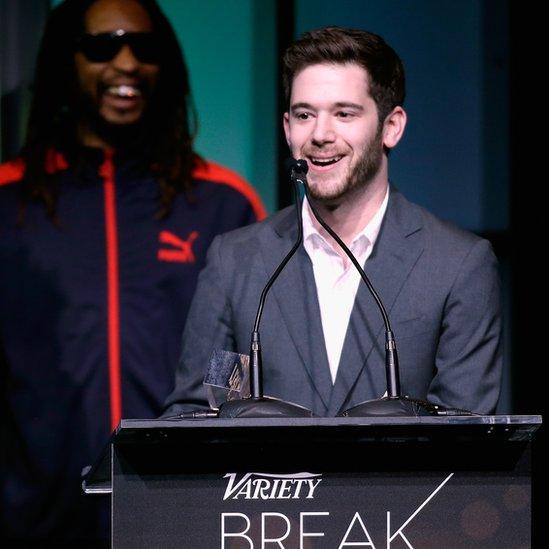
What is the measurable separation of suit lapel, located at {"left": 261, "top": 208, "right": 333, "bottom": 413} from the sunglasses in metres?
1.14

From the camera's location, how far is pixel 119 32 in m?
3.90

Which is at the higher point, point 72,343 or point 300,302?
point 300,302

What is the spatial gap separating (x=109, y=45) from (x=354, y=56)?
1224mm

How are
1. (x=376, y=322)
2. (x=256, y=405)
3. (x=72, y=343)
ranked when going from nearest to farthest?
(x=256, y=405) < (x=376, y=322) < (x=72, y=343)

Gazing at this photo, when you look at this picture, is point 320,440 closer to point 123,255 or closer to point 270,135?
Answer: point 123,255

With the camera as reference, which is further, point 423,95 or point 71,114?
point 423,95

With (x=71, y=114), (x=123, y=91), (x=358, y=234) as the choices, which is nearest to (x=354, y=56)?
(x=358, y=234)

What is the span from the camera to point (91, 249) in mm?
3812

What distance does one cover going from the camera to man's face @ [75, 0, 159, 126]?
3.90m

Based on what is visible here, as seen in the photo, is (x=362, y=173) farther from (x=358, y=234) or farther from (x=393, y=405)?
(x=393, y=405)

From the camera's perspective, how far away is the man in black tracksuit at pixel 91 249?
3771 millimetres

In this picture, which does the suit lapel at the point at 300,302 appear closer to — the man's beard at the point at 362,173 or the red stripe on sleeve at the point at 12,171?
the man's beard at the point at 362,173

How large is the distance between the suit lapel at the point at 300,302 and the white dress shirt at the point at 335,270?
4 cm

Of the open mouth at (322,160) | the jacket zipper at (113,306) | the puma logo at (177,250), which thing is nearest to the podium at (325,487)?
the open mouth at (322,160)
